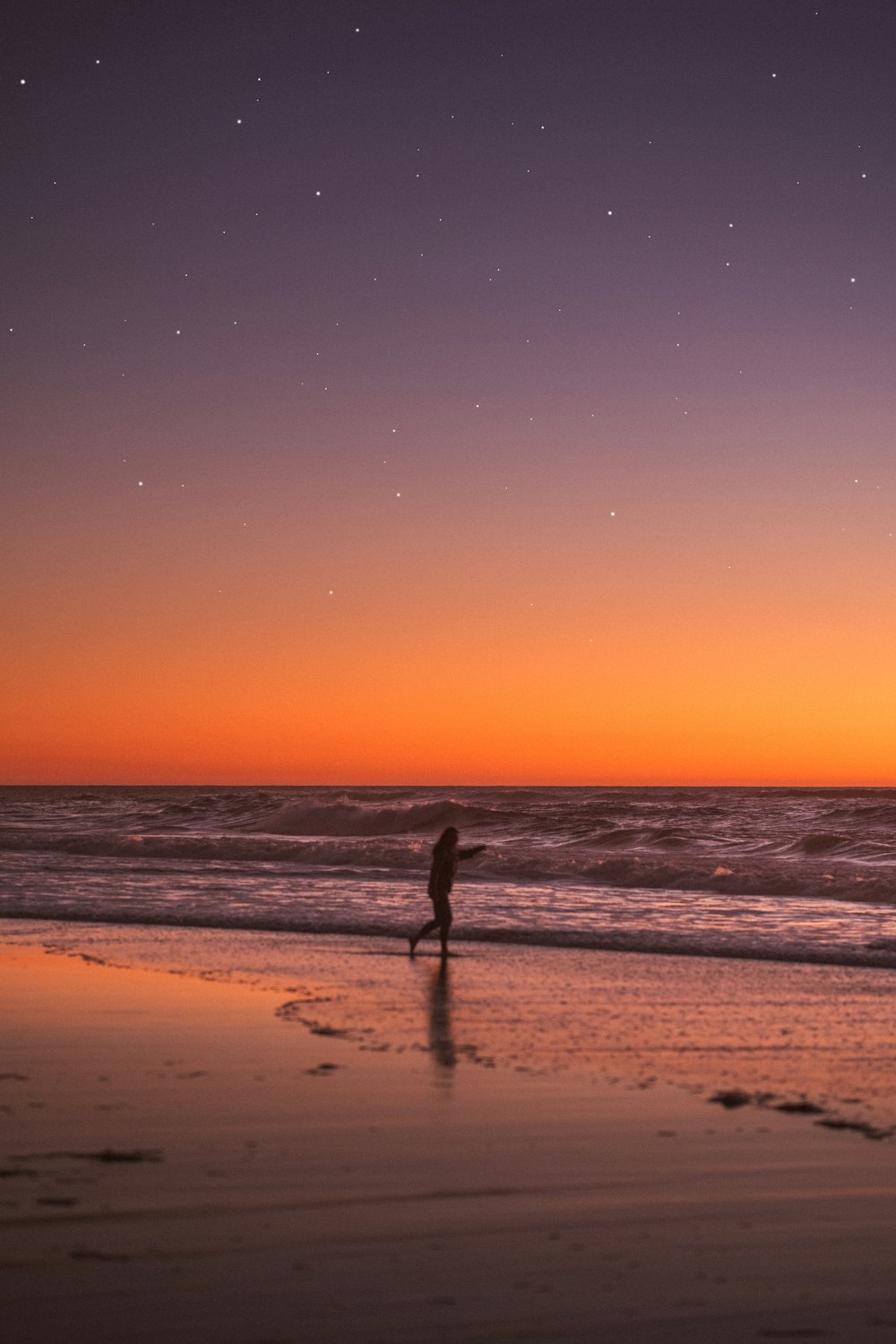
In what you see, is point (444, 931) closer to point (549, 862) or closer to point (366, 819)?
point (549, 862)

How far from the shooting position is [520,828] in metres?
50.5

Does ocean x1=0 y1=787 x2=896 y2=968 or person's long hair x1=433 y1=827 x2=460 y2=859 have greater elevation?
person's long hair x1=433 y1=827 x2=460 y2=859

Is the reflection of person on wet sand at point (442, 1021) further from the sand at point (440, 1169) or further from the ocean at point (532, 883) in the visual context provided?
the ocean at point (532, 883)

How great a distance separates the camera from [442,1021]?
1037 cm

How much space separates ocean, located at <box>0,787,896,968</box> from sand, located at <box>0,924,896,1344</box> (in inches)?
267

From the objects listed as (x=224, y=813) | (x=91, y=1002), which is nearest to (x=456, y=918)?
(x=91, y=1002)

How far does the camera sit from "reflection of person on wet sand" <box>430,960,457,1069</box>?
873 cm

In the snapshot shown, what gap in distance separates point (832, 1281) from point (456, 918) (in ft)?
51.9

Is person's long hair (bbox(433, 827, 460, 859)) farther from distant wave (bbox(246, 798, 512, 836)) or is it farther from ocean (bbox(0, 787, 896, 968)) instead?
distant wave (bbox(246, 798, 512, 836))

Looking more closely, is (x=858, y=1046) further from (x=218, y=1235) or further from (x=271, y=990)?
(x=218, y=1235)

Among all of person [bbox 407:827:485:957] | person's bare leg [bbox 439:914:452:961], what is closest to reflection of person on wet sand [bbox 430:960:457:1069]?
person's bare leg [bbox 439:914:452:961]

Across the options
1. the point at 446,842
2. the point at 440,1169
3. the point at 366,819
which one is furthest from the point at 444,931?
the point at 366,819

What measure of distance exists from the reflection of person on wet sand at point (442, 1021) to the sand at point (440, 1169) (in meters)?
0.05

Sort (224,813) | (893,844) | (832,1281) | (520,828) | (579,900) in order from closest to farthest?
(832,1281), (579,900), (893,844), (520,828), (224,813)
